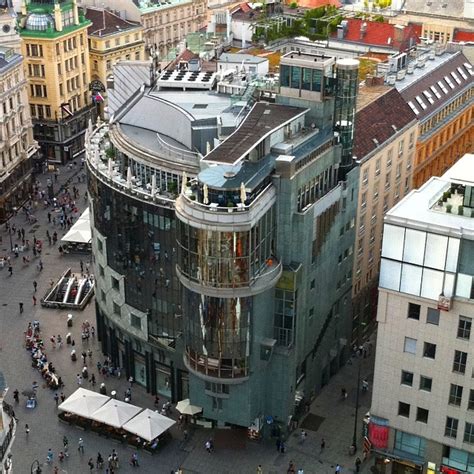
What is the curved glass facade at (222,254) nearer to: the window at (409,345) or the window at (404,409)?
the window at (409,345)

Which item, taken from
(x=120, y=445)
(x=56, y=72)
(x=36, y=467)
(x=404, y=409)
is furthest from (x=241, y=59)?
(x=36, y=467)

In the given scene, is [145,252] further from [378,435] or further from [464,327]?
[464,327]

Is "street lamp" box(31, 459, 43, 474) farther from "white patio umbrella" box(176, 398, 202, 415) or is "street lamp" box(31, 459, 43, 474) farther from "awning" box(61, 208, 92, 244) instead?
"awning" box(61, 208, 92, 244)

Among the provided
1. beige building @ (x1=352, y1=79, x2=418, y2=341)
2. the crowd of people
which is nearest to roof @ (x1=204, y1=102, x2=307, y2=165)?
beige building @ (x1=352, y1=79, x2=418, y2=341)

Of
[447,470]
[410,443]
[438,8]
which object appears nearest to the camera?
[447,470]

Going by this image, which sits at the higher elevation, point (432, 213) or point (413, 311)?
point (432, 213)

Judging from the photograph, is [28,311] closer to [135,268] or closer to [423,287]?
[135,268]

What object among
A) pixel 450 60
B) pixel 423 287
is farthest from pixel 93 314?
pixel 450 60
